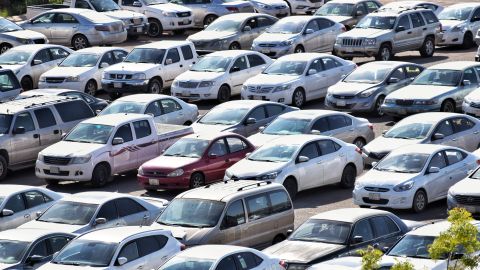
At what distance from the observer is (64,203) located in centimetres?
2495

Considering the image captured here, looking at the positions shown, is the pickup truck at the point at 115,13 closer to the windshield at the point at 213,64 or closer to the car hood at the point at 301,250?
the windshield at the point at 213,64

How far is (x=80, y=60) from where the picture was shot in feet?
132

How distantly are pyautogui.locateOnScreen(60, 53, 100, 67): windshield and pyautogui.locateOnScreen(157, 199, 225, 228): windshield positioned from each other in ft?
53.4

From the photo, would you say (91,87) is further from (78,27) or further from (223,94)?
(78,27)

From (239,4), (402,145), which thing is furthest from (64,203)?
(239,4)

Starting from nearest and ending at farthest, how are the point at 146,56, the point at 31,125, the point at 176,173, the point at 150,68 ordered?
the point at 176,173, the point at 31,125, the point at 150,68, the point at 146,56

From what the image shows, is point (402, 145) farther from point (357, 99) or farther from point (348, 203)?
point (357, 99)

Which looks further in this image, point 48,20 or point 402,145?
point 48,20

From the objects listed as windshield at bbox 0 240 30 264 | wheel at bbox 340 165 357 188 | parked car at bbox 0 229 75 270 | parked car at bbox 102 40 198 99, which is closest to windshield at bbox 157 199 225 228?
parked car at bbox 0 229 75 270

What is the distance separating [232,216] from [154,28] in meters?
26.8

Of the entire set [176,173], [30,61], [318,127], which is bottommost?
[30,61]

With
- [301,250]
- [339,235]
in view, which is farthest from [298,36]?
[301,250]

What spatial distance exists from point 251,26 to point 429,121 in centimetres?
1531

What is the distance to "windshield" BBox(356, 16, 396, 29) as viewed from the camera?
4306 cm
